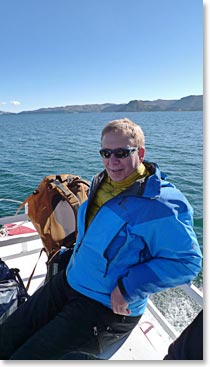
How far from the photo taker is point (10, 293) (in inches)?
75.4

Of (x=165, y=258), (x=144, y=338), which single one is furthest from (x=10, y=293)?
(x=165, y=258)

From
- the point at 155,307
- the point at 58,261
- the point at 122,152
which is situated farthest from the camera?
the point at 155,307

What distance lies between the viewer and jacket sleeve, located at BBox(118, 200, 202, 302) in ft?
4.53

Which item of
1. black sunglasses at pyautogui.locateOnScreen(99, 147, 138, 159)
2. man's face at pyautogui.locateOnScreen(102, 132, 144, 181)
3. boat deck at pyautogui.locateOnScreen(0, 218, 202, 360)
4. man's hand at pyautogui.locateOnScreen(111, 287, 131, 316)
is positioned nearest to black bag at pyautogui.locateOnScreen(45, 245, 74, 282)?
boat deck at pyautogui.locateOnScreen(0, 218, 202, 360)

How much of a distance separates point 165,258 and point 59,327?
26.1 inches

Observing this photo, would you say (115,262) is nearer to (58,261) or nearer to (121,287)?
(121,287)

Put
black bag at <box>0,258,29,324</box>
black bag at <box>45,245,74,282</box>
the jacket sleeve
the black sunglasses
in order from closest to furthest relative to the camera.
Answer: the jacket sleeve → the black sunglasses → black bag at <box>0,258,29,324</box> → black bag at <box>45,245,74,282</box>

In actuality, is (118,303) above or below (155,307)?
above

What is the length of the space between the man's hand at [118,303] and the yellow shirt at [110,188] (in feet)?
1.46

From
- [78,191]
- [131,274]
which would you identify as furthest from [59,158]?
[131,274]

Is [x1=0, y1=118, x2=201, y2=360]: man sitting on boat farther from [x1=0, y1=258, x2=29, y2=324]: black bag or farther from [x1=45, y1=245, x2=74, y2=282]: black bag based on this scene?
[x1=45, y1=245, x2=74, y2=282]: black bag

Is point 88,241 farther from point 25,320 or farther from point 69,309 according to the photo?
point 25,320

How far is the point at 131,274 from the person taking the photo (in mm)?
1440

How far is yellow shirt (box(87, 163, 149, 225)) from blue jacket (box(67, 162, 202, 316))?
0.24 ft
